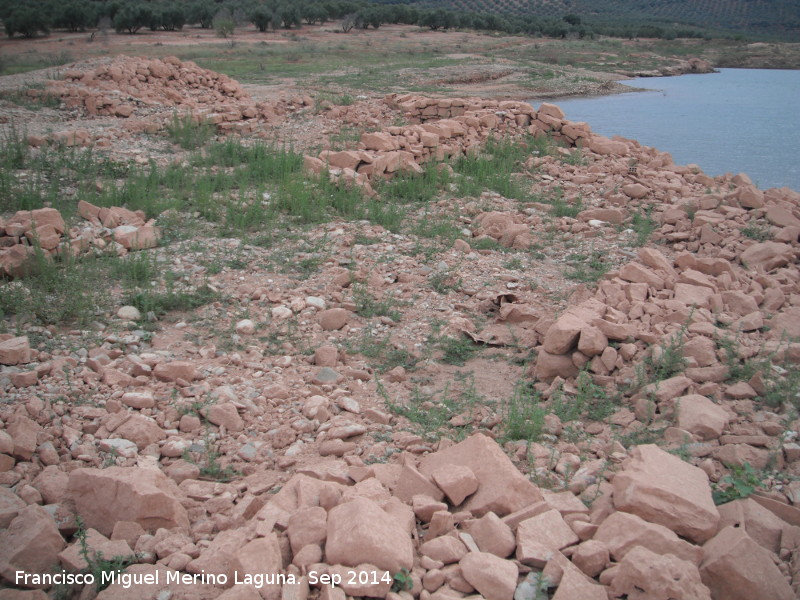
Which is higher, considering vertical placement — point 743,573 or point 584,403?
point 743,573

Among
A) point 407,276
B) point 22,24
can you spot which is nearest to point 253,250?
point 407,276

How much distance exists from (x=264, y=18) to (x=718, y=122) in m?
25.5

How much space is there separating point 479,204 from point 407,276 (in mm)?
2396

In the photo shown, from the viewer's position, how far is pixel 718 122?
13.3 meters

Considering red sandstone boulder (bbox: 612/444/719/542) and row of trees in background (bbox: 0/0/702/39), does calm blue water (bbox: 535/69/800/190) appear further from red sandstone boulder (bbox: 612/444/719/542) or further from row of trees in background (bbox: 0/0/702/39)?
row of trees in background (bbox: 0/0/702/39)

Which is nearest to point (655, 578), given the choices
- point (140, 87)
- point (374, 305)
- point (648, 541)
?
point (648, 541)

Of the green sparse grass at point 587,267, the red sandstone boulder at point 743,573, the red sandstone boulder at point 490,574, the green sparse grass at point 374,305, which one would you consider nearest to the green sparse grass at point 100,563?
the red sandstone boulder at point 490,574

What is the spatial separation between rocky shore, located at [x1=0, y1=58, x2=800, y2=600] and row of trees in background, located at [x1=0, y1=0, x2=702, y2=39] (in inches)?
310

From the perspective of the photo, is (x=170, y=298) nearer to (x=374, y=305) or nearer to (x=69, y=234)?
(x=69, y=234)

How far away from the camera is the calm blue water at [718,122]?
1067 centimetres

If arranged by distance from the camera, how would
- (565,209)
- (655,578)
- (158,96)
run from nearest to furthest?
(655,578), (565,209), (158,96)

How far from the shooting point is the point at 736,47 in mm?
31656

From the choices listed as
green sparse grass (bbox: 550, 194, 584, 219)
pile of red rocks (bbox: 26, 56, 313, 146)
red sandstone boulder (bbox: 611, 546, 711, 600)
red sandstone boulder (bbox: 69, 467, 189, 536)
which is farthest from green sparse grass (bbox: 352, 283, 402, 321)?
pile of red rocks (bbox: 26, 56, 313, 146)

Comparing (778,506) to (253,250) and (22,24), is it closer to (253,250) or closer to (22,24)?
(253,250)
